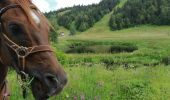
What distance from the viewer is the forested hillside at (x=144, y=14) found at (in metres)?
149

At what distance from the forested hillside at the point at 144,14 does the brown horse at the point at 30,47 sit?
14564 centimetres

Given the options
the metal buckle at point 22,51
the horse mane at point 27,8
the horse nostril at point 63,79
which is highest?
the horse mane at point 27,8

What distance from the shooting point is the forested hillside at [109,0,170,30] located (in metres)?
149

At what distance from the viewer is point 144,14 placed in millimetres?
152875

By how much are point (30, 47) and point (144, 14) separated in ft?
497

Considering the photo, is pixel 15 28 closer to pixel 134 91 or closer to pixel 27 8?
pixel 27 8

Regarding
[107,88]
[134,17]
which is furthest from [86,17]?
[107,88]

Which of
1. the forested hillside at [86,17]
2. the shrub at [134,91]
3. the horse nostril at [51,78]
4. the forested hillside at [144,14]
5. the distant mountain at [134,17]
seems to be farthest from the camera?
the forested hillside at [86,17]

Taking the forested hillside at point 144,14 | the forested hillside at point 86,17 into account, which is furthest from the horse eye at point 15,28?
the forested hillside at point 86,17

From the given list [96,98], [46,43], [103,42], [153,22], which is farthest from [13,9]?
[153,22]

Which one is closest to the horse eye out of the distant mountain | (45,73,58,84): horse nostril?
(45,73,58,84): horse nostril

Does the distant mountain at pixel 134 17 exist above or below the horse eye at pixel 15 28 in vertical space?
below

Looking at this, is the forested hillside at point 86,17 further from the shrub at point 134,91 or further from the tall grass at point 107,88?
the shrub at point 134,91

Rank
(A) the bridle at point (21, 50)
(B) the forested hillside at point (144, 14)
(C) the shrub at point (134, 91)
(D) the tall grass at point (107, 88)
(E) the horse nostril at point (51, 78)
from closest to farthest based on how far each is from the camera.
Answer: (E) the horse nostril at point (51, 78) → (A) the bridle at point (21, 50) → (D) the tall grass at point (107, 88) → (C) the shrub at point (134, 91) → (B) the forested hillside at point (144, 14)
